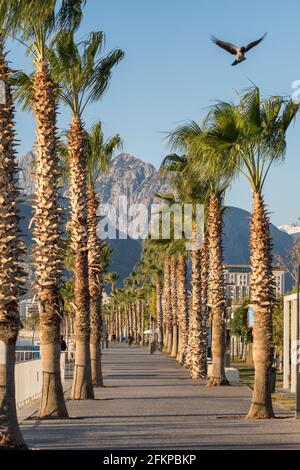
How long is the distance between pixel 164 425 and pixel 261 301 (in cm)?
413

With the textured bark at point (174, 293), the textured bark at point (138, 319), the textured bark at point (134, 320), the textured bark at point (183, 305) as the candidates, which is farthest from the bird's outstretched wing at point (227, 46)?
the textured bark at point (134, 320)

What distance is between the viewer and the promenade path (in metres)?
18.4

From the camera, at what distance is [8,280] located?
17094mm

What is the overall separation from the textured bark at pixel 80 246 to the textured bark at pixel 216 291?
862cm

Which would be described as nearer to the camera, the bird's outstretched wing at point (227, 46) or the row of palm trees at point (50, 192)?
the row of palm trees at point (50, 192)

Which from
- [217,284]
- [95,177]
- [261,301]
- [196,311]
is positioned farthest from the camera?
[196,311]

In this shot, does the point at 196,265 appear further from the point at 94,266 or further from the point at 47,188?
the point at 47,188

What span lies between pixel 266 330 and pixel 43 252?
5226mm

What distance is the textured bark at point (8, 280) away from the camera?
16.9 m

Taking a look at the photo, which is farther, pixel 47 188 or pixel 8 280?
pixel 47 188

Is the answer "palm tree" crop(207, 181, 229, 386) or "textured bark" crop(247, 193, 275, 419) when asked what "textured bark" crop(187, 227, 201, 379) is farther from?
"textured bark" crop(247, 193, 275, 419)

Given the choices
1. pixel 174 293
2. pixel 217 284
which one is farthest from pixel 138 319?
pixel 217 284

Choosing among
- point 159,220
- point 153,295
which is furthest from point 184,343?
point 153,295

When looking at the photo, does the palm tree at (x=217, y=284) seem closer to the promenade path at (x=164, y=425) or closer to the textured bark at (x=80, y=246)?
the promenade path at (x=164, y=425)
